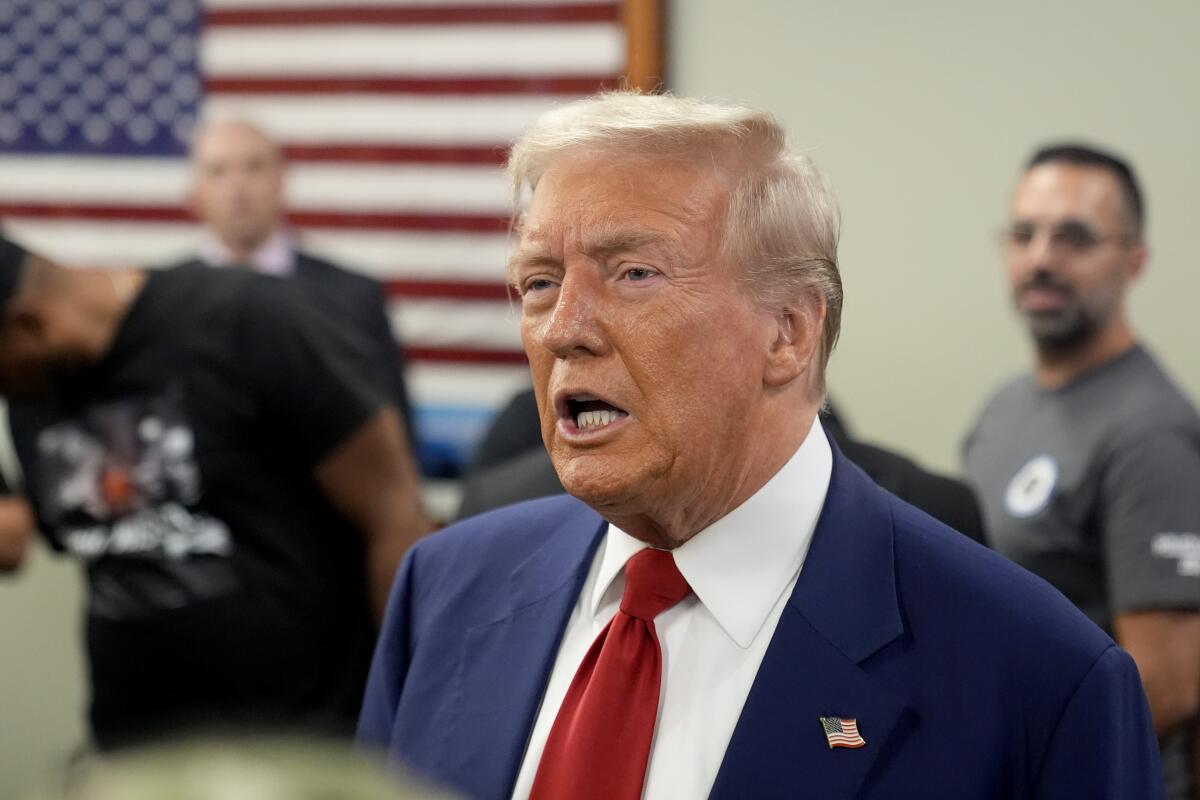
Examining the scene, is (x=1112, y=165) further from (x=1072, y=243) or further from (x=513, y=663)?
(x=513, y=663)

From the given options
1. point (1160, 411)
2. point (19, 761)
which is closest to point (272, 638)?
point (1160, 411)

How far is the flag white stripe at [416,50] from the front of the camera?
4055 millimetres

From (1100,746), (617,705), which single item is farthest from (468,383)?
(1100,746)

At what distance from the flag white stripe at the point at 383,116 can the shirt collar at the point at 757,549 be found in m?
2.92

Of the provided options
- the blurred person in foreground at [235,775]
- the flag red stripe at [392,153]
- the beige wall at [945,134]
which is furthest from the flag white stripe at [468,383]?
the blurred person in foreground at [235,775]

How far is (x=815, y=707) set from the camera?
1.24m

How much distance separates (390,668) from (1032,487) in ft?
5.36

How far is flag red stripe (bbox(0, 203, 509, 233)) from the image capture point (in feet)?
14.0

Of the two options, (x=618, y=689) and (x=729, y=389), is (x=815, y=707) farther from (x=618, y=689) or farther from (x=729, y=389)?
(x=729, y=389)

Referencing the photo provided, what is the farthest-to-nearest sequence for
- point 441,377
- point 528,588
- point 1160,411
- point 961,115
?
point 441,377, point 961,115, point 1160,411, point 528,588

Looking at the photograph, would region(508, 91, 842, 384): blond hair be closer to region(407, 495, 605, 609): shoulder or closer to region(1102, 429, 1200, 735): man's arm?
region(407, 495, 605, 609): shoulder

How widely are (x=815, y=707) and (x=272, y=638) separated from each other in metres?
1.20

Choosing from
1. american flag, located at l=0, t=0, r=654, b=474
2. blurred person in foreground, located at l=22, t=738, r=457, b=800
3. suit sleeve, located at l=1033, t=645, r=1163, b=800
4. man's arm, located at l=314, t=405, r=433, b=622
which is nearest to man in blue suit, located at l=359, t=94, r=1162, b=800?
suit sleeve, located at l=1033, t=645, r=1163, b=800

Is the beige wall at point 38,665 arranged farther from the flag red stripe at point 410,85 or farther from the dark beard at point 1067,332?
the dark beard at point 1067,332
